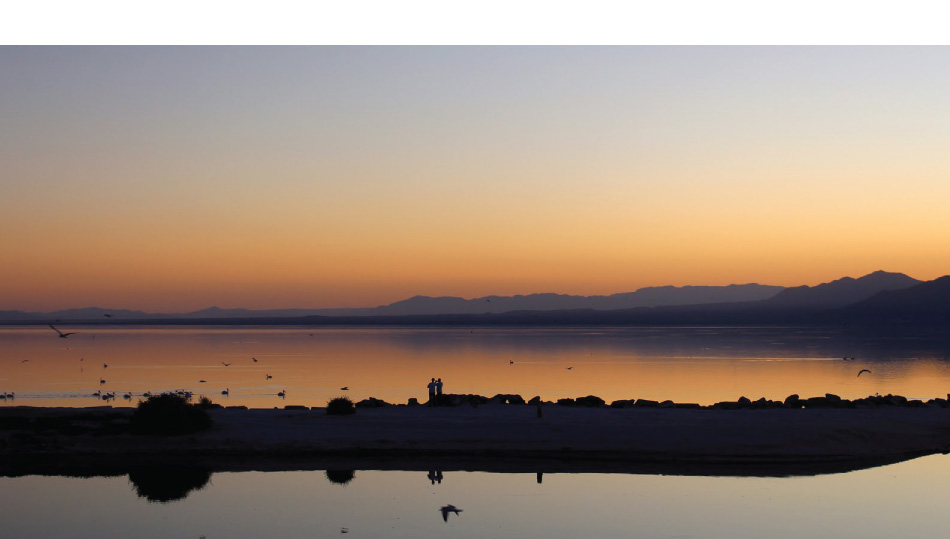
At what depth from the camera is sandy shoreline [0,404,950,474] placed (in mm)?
25219

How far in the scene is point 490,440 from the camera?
26.5 m


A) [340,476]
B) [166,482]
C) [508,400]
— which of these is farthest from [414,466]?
[508,400]

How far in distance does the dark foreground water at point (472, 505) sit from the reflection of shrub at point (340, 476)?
3cm

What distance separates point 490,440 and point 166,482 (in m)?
8.99

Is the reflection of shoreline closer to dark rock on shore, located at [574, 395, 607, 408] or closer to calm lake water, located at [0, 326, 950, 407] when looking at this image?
dark rock on shore, located at [574, 395, 607, 408]

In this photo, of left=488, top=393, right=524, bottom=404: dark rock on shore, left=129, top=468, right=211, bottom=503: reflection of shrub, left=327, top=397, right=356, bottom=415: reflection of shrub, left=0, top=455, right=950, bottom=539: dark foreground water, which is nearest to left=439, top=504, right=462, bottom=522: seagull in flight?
left=0, top=455, right=950, bottom=539: dark foreground water

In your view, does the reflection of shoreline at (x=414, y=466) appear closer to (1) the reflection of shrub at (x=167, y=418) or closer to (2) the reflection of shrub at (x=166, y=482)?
(2) the reflection of shrub at (x=166, y=482)

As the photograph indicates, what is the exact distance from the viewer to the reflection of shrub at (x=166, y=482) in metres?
21.7

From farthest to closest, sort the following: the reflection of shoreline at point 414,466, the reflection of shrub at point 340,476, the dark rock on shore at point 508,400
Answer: the dark rock on shore at point 508,400, the reflection of shoreline at point 414,466, the reflection of shrub at point 340,476

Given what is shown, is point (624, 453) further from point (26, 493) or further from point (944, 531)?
point (26, 493)

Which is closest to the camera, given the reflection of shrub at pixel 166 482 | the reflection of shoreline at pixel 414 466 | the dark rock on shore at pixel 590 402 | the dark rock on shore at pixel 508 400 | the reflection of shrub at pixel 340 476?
the reflection of shrub at pixel 166 482

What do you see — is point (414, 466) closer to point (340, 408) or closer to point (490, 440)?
point (490, 440)

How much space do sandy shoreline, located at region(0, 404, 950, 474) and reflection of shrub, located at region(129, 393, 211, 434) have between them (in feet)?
1.27

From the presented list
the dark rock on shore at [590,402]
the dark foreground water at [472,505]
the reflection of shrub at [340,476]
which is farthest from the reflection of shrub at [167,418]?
the dark rock on shore at [590,402]
